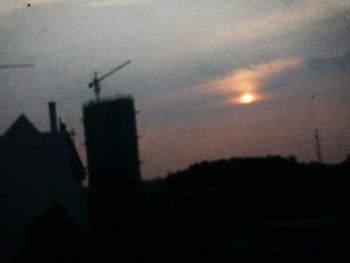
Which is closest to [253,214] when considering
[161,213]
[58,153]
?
[161,213]

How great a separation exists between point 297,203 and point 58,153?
20699mm

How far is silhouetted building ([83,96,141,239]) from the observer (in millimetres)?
37031

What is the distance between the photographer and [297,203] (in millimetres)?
41062

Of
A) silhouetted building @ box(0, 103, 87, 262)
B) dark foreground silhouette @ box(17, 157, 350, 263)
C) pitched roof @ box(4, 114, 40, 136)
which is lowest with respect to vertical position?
dark foreground silhouette @ box(17, 157, 350, 263)

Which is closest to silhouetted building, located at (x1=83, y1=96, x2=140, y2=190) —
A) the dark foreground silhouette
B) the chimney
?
the dark foreground silhouette

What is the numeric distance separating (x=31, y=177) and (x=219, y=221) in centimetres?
1674

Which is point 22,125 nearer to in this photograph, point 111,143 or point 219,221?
point 111,143

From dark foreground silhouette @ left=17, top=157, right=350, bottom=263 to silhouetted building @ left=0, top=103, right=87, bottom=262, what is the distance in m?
2.43

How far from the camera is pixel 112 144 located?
122 ft

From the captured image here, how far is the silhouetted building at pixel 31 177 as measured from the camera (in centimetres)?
2495

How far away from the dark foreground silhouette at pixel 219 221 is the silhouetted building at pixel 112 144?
2.40 meters

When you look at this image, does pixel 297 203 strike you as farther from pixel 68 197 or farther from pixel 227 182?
pixel 68 197

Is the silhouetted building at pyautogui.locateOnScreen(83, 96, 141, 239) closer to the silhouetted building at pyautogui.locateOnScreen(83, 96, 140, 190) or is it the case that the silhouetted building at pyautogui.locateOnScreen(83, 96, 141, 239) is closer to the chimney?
the silhouetted building at pyautogui.locateOnScreen(83, 96, 140, 190)

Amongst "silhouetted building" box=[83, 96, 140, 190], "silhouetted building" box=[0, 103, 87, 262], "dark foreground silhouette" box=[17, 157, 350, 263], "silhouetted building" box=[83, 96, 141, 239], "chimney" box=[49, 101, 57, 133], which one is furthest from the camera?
"silhouetted building" box=[83, 96, 140, 190]
